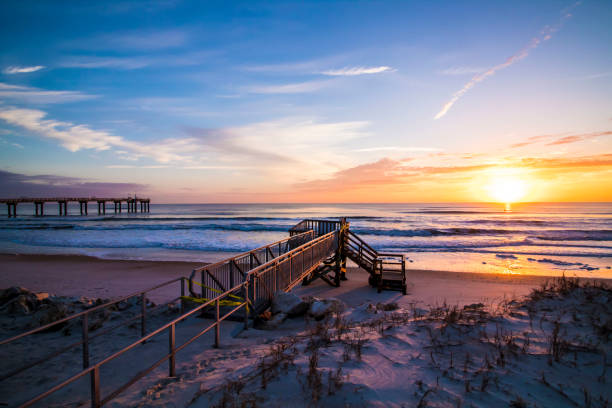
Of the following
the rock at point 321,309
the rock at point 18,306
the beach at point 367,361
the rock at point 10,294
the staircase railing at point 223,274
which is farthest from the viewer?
the rock at point 10,294

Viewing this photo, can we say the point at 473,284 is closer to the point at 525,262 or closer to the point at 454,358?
the point at 525,262

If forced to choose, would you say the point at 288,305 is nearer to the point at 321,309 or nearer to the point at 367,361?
the point at 321,309

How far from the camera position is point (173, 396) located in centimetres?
356

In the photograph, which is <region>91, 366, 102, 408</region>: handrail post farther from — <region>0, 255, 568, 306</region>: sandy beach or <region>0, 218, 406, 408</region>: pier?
<region>0, 255, 568, 306</region>: sandy beach

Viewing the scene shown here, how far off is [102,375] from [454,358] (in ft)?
18.0

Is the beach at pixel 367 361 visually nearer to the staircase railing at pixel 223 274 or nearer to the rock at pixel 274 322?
the rock at pixel 274 322

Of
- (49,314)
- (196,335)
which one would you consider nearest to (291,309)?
(196,335)

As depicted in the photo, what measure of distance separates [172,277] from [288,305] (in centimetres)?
881

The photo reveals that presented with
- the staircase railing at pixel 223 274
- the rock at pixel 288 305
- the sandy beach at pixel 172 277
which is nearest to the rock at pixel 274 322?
the rock at pixel 288 305

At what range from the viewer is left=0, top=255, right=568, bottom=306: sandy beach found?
10789mm

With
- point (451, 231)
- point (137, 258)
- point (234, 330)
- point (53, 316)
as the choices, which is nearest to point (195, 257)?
point (137, 258)

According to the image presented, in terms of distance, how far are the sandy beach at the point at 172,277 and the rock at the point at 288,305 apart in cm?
333

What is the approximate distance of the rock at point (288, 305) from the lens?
292 inches

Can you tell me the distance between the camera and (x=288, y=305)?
7500 mm
